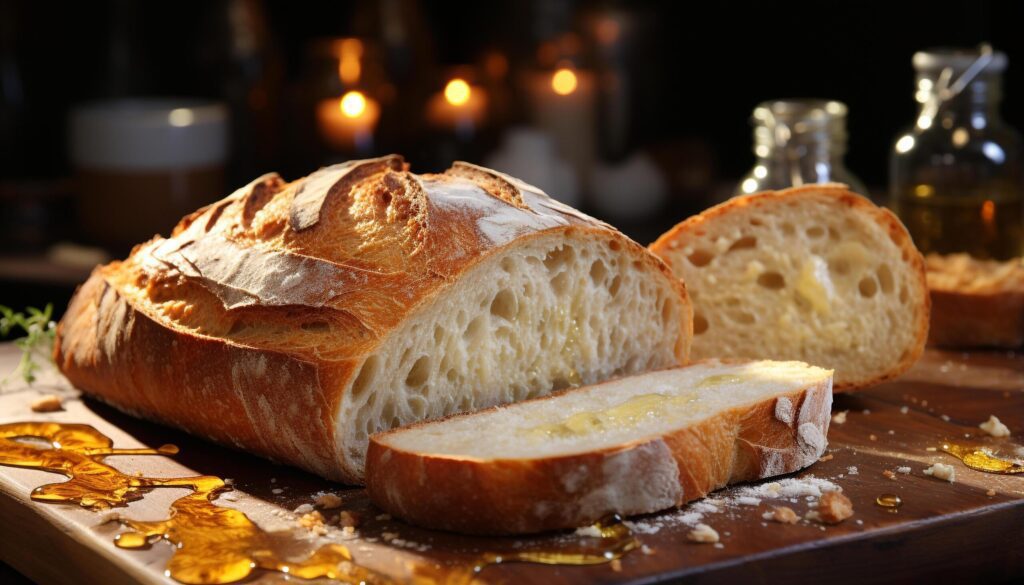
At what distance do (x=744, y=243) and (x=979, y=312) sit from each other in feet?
2.42

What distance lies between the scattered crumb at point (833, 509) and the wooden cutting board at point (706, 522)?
0.07 ft

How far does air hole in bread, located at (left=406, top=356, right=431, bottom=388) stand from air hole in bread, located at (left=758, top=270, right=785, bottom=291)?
1.05m

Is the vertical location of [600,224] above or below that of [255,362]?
above

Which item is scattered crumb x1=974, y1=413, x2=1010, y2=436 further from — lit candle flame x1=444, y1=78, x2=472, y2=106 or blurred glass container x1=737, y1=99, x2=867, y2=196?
lit candle flame x1=444, y1=78, x2=472, y2=106

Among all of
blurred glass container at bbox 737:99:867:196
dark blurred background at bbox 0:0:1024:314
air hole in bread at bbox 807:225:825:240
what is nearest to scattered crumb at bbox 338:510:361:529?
air hole in bread at bbox 807:225:825:240

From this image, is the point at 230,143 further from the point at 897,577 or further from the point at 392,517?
the point at 897,577

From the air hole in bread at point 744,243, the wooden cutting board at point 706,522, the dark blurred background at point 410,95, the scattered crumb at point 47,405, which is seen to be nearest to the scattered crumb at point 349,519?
the wooden cutting board at point 706,522

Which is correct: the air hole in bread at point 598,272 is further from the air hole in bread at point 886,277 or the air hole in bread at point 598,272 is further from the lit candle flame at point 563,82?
the lit candle flame at point 563,82

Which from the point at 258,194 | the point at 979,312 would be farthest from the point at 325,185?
the point at 979,312

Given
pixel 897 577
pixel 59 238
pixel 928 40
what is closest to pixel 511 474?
pixel 897 577

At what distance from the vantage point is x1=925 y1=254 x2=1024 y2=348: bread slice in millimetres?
3432

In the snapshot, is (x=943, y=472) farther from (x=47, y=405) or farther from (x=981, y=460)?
(x=47, y=405)

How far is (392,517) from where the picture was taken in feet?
→ 7.28

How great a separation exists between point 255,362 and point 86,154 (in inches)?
120
